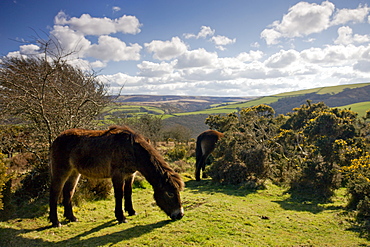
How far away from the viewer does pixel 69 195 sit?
6.09 meters

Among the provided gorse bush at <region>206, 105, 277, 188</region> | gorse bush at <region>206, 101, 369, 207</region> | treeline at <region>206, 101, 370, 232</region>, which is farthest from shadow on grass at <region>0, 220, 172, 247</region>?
gorse bush at <region>206, 101, 369, 207</region>

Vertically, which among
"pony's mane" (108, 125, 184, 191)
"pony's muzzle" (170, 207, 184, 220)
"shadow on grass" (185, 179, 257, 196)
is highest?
"pony's mane" (108, 125, 184, 191)

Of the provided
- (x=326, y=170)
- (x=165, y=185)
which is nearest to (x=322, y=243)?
(x=165, y=185)

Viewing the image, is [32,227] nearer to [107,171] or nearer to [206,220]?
[107,171]

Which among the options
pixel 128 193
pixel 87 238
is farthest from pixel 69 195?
pixel 87 238

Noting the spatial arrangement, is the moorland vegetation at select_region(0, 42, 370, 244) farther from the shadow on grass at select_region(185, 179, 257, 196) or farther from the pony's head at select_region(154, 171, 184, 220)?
the pony's head at select_region(154, 171, 184, 220)

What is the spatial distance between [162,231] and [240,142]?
296 inches

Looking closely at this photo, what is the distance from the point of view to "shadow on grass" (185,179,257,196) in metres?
8.85

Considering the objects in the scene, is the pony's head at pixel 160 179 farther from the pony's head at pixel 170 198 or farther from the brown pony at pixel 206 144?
the brown pony at pixel 206 144

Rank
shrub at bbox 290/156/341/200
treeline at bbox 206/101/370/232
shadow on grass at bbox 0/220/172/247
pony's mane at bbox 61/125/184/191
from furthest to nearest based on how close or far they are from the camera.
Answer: shrub at bbox 290/156/341/200 → treeline at bbox 206/101/370/232 → pony's mane at bbox 61/125/184/191 → shadow on grass at bbox 0/220/172/247

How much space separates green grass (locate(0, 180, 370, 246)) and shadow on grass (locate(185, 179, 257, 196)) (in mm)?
1728

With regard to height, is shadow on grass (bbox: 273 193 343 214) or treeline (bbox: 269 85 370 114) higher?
treeline (bbox: 269 85 370 114)

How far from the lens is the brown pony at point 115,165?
17.0 feet

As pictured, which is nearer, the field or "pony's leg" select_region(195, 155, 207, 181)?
"pony's leg" select_region(195, 155, 207, 181)
